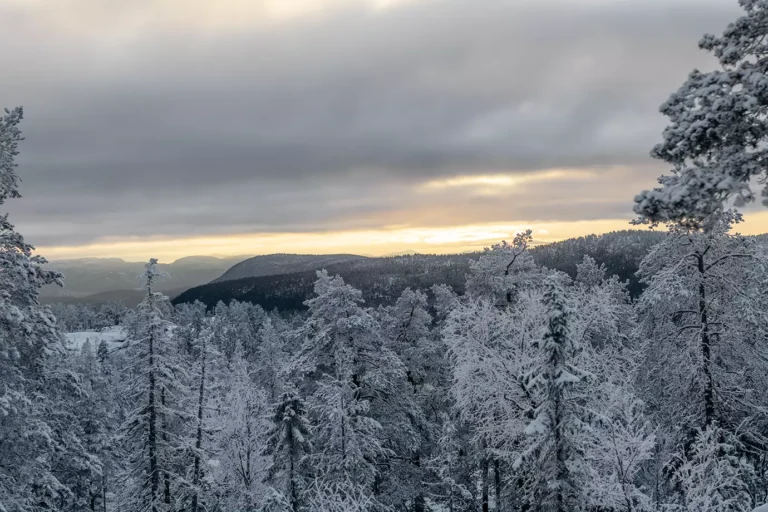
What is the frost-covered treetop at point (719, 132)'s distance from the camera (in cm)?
723

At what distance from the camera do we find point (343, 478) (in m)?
20.1

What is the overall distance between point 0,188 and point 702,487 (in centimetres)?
2005

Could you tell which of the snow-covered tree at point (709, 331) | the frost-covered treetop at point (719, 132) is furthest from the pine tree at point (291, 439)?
the frost-covered treetop at point (719, 132)

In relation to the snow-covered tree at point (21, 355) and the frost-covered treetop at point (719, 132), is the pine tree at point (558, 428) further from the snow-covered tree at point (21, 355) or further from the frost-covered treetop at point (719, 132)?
the snow-covered tree at point (21, 355)

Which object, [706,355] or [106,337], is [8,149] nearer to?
[706,355]

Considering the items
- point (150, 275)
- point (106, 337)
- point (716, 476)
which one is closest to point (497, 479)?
point (716, 476)

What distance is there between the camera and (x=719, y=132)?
7402mm

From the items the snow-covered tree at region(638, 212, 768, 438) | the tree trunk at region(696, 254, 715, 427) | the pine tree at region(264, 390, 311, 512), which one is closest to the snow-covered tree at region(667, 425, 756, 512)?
the tree trunk at region(696, 254, 715, 427)

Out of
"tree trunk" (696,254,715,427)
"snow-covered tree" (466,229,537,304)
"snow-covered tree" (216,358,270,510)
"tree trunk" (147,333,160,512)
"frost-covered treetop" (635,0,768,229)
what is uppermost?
"frost-covered treetop" (635,0,768,229)

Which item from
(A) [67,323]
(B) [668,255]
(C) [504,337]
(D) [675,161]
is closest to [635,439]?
(C) [504,337]

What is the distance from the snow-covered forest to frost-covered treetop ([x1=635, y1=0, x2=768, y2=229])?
3 cm

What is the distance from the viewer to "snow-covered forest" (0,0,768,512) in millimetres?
8219

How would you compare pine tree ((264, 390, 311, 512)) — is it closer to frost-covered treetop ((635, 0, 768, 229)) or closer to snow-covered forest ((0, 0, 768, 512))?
snow-covered forest ((0, 0, 768, 512))

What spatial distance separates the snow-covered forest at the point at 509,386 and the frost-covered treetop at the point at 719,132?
29 mm
